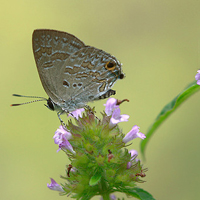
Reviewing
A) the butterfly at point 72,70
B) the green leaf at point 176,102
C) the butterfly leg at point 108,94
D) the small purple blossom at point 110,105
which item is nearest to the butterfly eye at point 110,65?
the butterfly at point 72,70

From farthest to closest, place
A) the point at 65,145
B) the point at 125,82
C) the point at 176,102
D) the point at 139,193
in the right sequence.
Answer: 1. the point at 125,82
2. the point at 65,145
3. the point at 139,193
4. the point at 176,102

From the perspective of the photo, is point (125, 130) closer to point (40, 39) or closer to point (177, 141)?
point (177, 141)

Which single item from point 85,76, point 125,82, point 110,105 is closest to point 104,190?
point 110,105

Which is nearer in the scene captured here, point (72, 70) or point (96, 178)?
point (96, 178)

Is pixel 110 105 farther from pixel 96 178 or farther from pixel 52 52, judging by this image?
pixel 52 52

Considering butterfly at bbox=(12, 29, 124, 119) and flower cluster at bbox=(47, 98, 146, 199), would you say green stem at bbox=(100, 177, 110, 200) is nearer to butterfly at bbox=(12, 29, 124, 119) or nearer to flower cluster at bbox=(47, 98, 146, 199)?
flower cluster at bbox=(47, 98, 146, 199)

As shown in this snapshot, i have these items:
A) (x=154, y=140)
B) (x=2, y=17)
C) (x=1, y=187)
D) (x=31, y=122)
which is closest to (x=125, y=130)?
(x=154, y=140)

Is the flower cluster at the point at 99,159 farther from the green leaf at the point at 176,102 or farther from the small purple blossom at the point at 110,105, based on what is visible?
the green leaf at the point at 176,102
